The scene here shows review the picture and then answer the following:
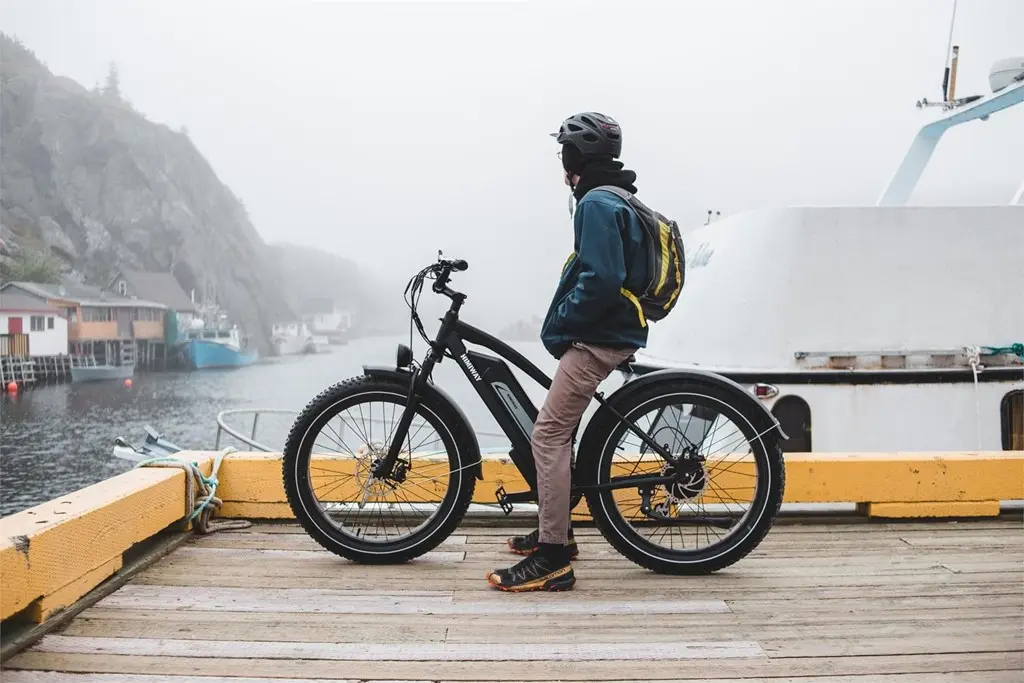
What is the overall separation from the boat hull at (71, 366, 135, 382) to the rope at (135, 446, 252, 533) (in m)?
31.1

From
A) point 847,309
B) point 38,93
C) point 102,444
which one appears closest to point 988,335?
point 847,309

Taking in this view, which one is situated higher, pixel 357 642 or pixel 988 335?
pixel 988 335

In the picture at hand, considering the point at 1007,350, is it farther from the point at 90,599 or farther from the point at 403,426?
the point at 90,599

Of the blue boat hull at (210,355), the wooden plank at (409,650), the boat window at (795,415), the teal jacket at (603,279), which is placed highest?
the teal jacket at (603,279)

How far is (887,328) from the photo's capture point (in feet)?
22.9

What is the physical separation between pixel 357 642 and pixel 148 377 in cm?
4381

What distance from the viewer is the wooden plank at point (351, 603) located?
2695mm

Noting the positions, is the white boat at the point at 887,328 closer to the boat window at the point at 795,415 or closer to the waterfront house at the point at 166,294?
the boat window at the point at 795,415

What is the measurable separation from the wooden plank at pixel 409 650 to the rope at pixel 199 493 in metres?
1.15

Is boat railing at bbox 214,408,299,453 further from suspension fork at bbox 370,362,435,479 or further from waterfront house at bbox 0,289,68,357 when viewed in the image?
waterfront house at bbox 0,289,68,357

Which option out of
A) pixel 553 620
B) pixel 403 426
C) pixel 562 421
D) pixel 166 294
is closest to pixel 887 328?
pixel 562 421

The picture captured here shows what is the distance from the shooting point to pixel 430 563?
3.25m

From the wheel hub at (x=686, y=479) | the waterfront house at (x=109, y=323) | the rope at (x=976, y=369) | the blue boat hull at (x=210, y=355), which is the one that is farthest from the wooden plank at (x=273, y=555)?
the blue boat hull at (x=210, y=355)

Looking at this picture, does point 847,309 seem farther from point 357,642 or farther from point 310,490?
Result: point 357,642
